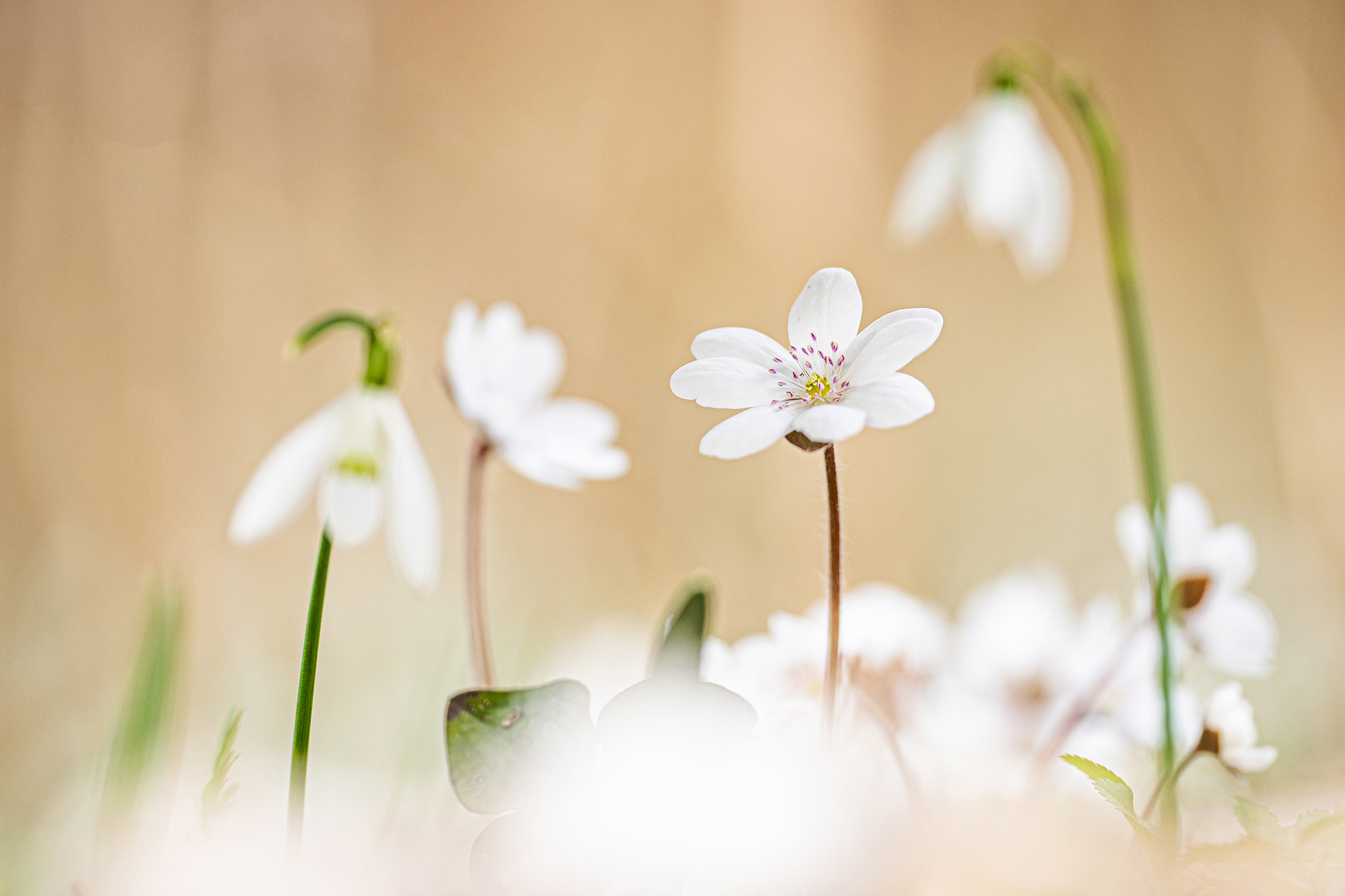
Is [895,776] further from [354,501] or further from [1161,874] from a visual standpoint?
[354,501]

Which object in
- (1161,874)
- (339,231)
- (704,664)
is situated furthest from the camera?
(339,231)

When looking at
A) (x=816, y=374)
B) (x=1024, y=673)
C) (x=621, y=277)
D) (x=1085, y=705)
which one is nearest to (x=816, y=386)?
(x=816, y=374)

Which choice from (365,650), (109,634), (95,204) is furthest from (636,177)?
(109,634)

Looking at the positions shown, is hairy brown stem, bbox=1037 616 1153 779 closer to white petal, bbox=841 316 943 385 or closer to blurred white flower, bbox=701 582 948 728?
blurred white flower, bbox=701 582 948 728

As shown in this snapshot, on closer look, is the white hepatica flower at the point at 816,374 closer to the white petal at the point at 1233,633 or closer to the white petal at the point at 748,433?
the white petal at the point at 748,433

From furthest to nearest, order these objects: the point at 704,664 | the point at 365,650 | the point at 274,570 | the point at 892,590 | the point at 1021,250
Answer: the point at 274,570
the point at 365,650
the point at 1021,250
the point at 892,590
the point at 704,664

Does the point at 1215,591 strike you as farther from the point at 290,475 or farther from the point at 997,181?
the point at 290,475

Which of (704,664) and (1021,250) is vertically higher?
(1021,250)
